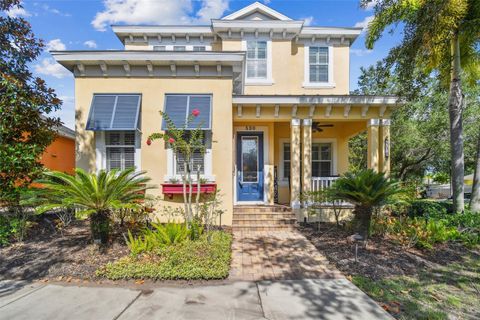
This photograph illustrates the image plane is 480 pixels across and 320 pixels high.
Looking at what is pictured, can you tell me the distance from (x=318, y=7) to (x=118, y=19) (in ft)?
26.1

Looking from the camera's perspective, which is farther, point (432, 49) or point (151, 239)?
point (432, 49)

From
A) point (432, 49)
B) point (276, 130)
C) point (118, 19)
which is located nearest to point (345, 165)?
point (276, 130)

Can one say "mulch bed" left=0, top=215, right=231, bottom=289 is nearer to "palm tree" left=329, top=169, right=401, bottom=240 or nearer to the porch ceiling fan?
"palm tree" left=329, top=169, right=401, bottom=240

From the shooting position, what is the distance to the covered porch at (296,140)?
25.6ft

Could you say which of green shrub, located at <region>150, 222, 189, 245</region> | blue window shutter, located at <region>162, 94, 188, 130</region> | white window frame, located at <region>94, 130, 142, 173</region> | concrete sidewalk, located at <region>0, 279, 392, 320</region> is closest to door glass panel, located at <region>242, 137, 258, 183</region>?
blue window shutter, located at <region>162, 94, 188, 130</region>

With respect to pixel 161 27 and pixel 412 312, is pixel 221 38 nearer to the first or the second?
pixel 161 27

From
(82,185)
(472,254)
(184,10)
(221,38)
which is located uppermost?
(184,10)

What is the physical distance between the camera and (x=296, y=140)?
8.02 meters

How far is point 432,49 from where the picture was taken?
7.01 m

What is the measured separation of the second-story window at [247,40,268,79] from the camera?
392 inches

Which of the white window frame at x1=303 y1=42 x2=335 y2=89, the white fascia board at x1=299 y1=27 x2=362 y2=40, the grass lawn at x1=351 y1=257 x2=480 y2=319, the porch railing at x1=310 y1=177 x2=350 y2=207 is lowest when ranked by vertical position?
the grass lawn at x1=351 y1=257 x2=480 y2=319

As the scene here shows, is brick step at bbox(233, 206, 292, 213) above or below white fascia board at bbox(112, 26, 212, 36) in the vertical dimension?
below

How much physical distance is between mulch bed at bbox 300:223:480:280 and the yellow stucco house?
2.33 meters

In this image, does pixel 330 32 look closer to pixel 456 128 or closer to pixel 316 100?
pixel 316 100
